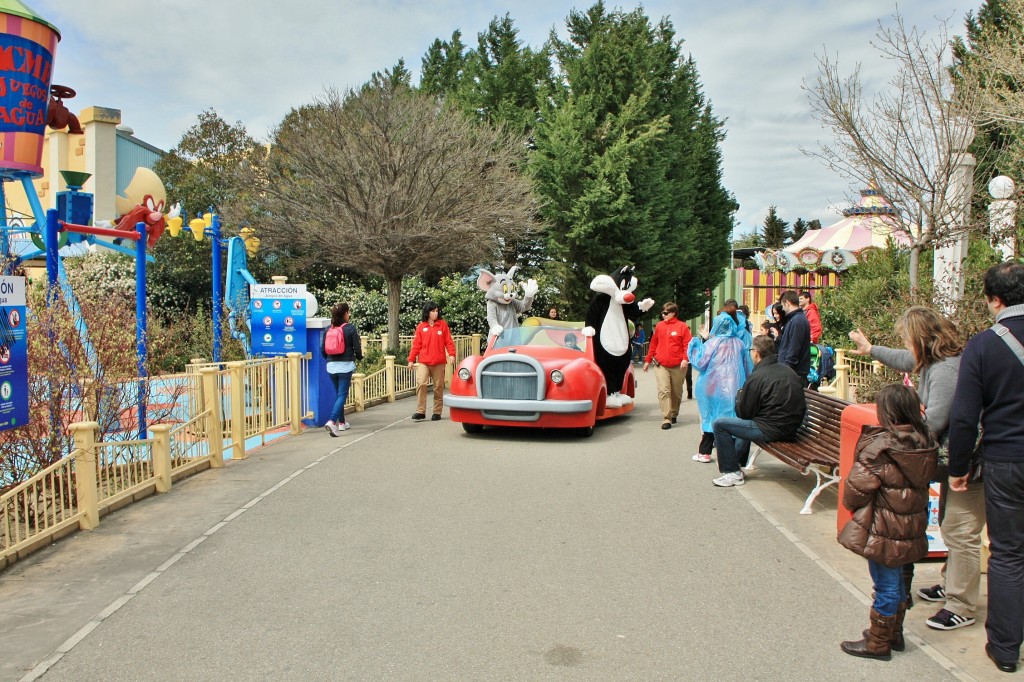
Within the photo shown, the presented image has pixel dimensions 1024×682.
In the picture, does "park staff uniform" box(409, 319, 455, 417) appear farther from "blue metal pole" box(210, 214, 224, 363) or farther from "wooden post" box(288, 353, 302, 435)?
"blue metal pole" box(210, 214, 224, 363)

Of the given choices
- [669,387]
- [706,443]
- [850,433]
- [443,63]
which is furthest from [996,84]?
[443,63]

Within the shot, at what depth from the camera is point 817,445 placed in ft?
24.2

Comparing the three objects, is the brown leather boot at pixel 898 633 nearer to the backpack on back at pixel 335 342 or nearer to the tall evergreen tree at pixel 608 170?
the backpack on back at pixel 335 342

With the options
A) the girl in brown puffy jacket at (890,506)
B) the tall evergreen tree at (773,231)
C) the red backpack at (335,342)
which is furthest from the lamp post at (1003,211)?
the tall evergreen tree at (773,231)

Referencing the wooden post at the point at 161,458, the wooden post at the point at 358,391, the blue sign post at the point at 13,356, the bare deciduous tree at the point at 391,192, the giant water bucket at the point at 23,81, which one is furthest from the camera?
→ the bare deciduous tree at the point at 391,192

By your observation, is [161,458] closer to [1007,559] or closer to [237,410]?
[237,410]

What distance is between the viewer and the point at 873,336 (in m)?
10.5

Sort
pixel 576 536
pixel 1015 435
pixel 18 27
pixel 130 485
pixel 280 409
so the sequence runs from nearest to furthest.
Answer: pixel 1015 435 → pixel 576 536 → pixel 130 485 → pixel 18 27 → pixel 280 409

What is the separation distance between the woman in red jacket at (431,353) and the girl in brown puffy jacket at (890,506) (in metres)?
9.06

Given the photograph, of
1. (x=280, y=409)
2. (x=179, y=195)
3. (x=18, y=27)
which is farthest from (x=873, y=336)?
(x=179, y=195)

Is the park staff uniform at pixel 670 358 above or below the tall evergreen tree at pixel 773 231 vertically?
below

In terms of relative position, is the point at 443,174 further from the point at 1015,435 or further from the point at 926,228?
the point at 1015,435

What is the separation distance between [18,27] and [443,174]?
1291 centimetres

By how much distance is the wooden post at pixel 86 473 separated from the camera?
6332 mm
